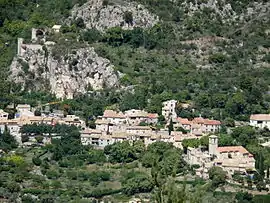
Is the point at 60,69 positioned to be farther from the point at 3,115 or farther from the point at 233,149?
the point at 233,149

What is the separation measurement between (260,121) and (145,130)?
22.5 feet

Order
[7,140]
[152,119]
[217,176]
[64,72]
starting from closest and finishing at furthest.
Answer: [217,176] → [7,140] → [152,119] → [64,72]

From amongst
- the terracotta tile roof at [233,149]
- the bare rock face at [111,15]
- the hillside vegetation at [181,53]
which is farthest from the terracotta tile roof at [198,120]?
the bare rock face at [111,15]

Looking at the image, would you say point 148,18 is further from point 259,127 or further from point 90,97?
point 259,127

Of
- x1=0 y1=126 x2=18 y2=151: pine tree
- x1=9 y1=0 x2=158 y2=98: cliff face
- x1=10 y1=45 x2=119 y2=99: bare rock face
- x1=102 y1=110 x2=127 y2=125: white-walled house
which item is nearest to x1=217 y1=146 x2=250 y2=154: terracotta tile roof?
x1=102 y1=110 x2=127 y2=125: white-walled house

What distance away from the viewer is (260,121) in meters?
50.7

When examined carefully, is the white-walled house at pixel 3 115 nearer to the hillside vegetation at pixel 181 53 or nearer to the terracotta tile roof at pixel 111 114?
the hillside vegetation at pixel 181 53

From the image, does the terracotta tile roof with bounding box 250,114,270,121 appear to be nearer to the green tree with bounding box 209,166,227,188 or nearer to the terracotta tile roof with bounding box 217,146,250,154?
the terracotta tile roof with bounding box 217,146,250,154

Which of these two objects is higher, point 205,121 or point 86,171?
point 205,121

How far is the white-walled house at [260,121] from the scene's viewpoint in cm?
5053

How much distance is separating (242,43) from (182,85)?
9.57m

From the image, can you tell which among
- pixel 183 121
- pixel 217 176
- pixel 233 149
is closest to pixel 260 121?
pixel 183 121

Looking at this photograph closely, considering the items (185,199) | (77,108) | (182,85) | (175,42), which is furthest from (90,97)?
(185,199)

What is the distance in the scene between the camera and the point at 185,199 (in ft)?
64.5
